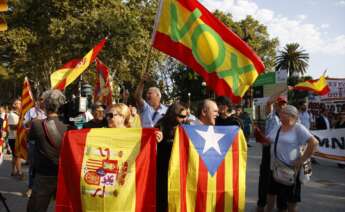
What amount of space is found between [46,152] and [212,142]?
176cm

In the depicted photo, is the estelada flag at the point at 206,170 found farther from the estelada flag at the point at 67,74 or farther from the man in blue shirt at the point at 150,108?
the estelada flag at the point at 67,74

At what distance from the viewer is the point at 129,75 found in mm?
32156

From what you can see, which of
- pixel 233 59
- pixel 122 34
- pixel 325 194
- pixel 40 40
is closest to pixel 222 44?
pixel 233 59

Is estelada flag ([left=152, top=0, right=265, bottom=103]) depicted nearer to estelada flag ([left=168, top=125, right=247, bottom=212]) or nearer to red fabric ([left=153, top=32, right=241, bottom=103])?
red fabric ([left=153, top=32, right=241, bottom=103])

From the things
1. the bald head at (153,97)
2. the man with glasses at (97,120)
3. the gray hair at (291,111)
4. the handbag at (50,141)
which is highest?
the bald head at (153,97)

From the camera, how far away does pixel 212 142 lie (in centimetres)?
437

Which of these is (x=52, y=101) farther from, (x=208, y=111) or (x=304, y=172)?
(x=304, y=172)

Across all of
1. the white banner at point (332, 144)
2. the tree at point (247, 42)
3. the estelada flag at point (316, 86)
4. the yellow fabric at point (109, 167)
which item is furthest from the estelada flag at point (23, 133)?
the tree at point (247, 42)

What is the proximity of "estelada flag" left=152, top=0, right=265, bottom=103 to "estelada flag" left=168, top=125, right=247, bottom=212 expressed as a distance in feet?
2.77

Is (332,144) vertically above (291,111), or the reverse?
(291,111)

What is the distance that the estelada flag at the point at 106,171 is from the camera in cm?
397

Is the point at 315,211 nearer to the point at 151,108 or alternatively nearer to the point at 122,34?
the point at 151,108

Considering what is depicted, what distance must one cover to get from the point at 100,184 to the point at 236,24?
43.8 metres

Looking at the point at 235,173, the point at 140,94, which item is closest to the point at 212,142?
the point at 235,173
